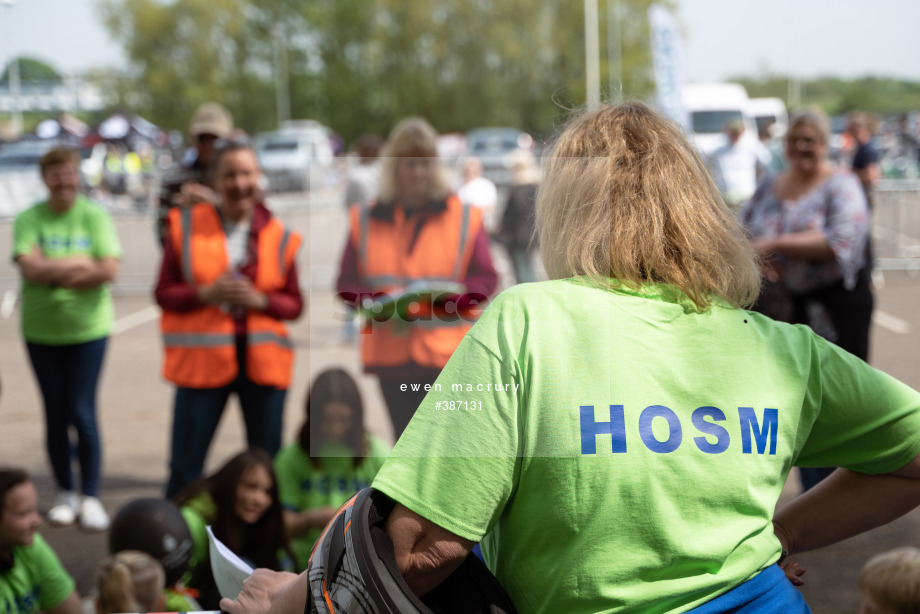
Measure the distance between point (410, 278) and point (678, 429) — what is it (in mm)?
796

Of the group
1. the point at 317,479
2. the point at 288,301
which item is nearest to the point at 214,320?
the point at 288,301

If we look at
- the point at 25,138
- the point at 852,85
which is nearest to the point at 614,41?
the point at 852,85

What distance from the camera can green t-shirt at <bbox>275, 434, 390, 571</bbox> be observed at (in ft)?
8.09

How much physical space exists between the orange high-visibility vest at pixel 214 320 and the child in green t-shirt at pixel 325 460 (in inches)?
22.5

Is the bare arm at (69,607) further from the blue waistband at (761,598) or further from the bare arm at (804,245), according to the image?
the bare arm at (804,245)

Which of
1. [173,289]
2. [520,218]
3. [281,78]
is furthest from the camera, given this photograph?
[281,78]

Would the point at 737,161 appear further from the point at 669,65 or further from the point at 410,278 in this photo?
the point at 410,278

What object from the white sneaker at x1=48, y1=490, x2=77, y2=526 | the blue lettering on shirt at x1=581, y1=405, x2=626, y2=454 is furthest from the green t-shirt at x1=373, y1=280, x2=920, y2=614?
the white sneaker at x1=48, y1=490, x2=77, y2=526

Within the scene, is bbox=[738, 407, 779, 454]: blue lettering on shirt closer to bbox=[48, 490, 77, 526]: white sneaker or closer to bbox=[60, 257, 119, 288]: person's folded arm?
bbox=[60, 257, 119, 288]: person's folded arm

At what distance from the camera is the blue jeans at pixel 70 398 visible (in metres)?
4.24

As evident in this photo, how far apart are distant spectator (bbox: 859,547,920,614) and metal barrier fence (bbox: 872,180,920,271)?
963cm

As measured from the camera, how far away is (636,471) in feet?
3.95

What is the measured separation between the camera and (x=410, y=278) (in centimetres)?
187

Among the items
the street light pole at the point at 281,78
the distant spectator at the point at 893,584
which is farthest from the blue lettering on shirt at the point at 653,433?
the street light pole at the point at 281,78
